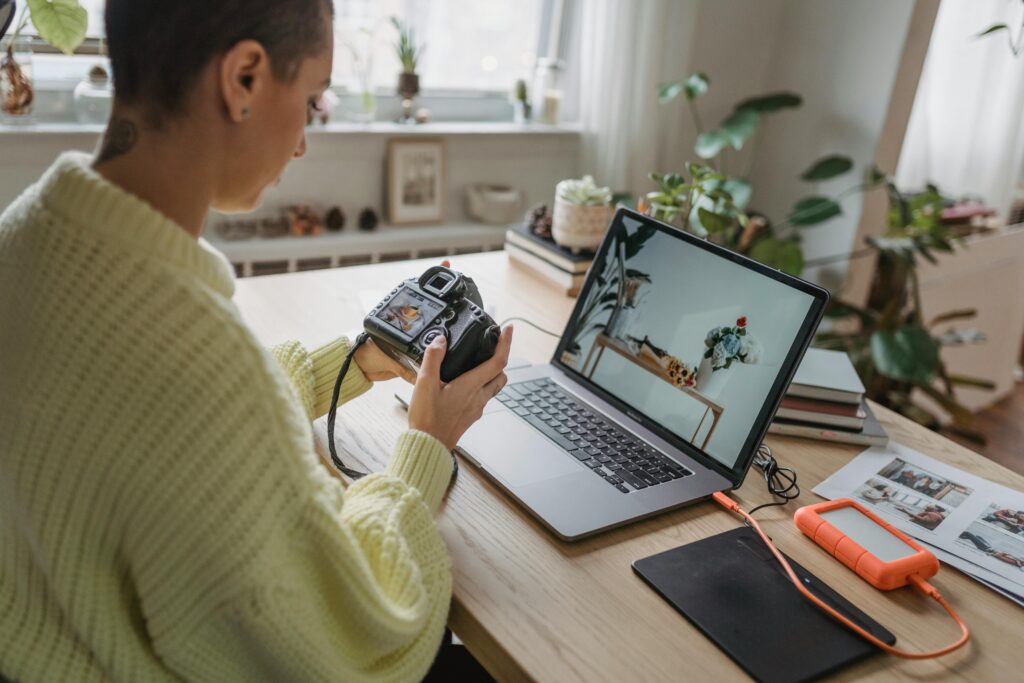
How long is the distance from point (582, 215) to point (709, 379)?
0.64 metres

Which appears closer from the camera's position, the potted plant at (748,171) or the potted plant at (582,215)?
the potted plant at (582,215)

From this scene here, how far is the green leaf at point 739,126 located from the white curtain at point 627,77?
198mm

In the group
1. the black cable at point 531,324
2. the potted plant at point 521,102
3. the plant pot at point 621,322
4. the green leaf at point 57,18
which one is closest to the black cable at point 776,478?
the plant pot at point 621,322

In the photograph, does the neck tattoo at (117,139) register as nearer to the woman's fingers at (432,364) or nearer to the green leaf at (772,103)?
Result: the woman's fingers at (432,364)

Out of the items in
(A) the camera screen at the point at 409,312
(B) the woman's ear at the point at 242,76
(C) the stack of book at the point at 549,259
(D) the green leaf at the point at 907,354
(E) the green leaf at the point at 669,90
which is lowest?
(D) the green leaf at the point at 907,354

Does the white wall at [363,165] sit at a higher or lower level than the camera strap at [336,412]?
higher

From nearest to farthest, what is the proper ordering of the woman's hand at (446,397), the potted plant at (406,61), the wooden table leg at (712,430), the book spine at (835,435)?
the woman's hand at (446,397) → the wooden table leg at (712,430) → the book spine at (835,435) → the potted plant at (406,61)

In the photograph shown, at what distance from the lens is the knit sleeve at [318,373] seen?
1.07m

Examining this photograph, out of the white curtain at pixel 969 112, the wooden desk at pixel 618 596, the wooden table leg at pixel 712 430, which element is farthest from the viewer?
the white curtain at pixel 969 112

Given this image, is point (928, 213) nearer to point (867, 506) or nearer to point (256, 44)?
point (867, 506)

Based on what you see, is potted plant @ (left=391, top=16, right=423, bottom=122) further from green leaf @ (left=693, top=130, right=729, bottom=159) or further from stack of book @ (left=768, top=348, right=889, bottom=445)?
stack of book @ (left=768, top=348, right=889, bottom=445)

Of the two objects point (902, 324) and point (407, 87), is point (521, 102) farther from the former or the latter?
point (902, 324)

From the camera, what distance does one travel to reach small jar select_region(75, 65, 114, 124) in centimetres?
196

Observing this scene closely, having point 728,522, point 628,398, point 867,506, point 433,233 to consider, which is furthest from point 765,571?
point 433,233
